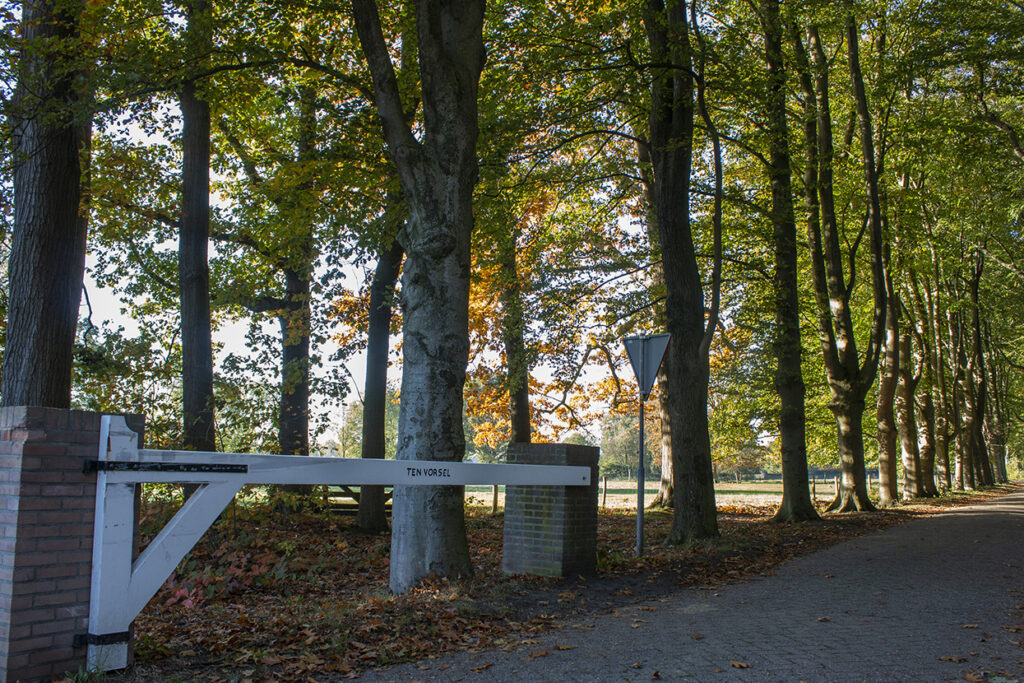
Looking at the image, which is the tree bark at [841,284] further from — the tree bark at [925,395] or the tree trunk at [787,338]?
the tree bark at [925,395]

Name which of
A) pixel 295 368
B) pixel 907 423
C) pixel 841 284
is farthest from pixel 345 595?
pixel 907 423

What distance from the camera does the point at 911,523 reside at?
1747cm

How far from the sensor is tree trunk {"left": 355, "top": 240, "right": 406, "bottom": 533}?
14.7 m

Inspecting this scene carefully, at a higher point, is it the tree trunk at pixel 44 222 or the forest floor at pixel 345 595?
the tree trunk at pixel 44 222

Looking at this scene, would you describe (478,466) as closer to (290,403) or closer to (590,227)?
(290,403)

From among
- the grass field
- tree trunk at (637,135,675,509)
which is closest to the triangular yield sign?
Answer: tree trunk at (637,135,675,509)

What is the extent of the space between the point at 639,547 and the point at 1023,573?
470 cm

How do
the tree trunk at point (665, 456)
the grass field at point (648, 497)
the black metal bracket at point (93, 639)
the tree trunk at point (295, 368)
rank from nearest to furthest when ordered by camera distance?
the black metal bracket at point (93, 639)
the tree trunk at point (295, 368)
the tree trunk at point (665, 456)
the grass field at point (648, 497)

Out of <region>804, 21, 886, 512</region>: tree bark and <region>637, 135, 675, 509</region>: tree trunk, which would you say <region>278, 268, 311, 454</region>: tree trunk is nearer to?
<region>637, 135, 675, 509</region>: tree trunk

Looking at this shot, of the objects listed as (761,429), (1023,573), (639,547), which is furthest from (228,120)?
(761,429)

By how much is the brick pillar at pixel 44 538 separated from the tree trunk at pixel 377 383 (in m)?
10.2

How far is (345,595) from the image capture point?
8758 mm

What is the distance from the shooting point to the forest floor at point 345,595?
5.14m

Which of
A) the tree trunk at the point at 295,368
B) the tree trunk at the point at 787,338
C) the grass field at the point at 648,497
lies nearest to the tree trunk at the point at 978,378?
the grass field at the point at 648,497
